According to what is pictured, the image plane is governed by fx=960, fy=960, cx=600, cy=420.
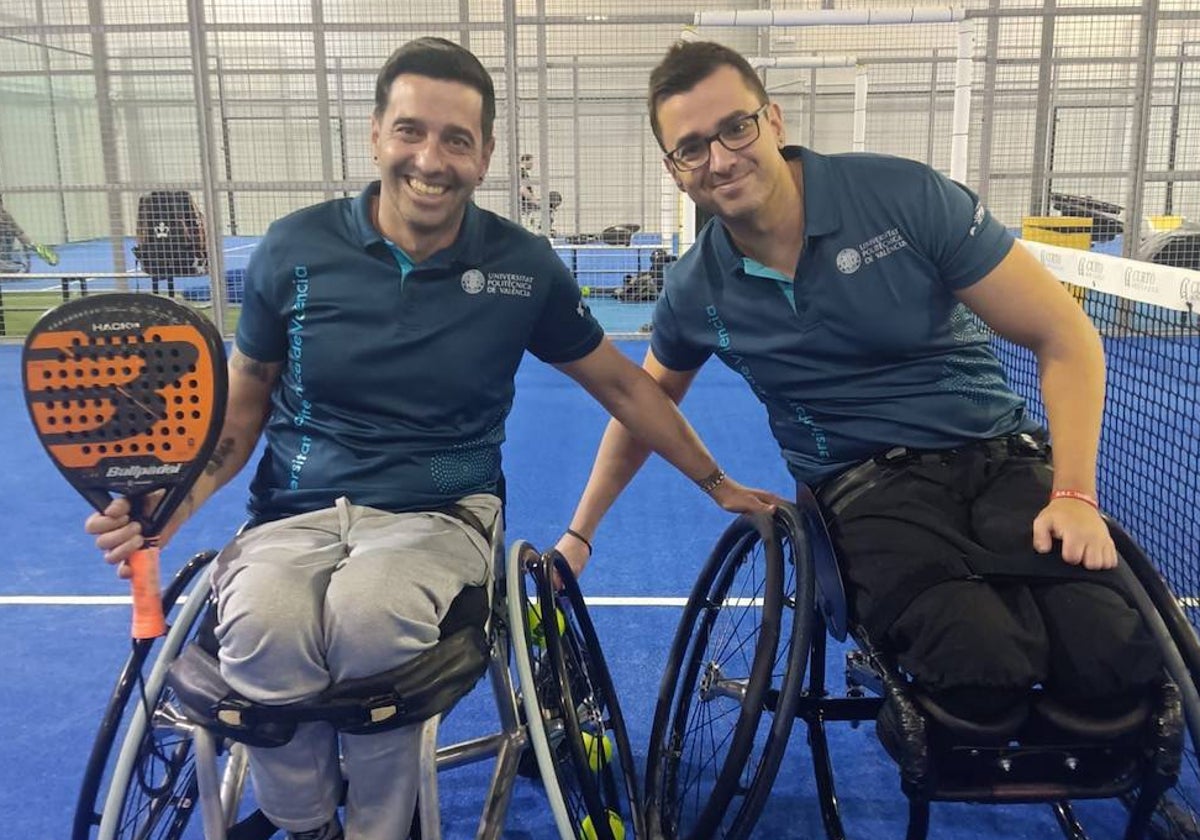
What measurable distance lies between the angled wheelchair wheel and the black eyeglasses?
2.61 ft

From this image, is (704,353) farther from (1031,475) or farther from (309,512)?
(309,512)

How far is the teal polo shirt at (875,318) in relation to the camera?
180cm

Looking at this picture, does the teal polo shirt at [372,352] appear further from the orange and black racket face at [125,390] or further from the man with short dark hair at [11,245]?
the man with short dark hair at [11,245]

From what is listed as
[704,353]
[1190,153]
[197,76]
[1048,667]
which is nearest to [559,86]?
[197,76]

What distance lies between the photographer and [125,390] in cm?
140

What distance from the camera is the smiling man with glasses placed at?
1.61 m

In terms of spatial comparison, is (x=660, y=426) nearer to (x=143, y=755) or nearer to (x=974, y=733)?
(x=974, y=733)

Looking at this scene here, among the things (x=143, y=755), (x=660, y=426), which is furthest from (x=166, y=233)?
(x=143, y=755)

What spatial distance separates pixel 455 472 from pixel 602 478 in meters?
0.44

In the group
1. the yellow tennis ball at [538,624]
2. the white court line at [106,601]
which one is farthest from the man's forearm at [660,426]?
the white court line at [106,601]

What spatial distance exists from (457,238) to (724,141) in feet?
1.77

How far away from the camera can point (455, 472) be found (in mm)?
1828

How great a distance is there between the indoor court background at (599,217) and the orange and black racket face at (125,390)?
3.52ft

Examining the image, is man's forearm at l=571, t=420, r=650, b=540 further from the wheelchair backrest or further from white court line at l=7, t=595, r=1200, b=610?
the wheelchair backrest
